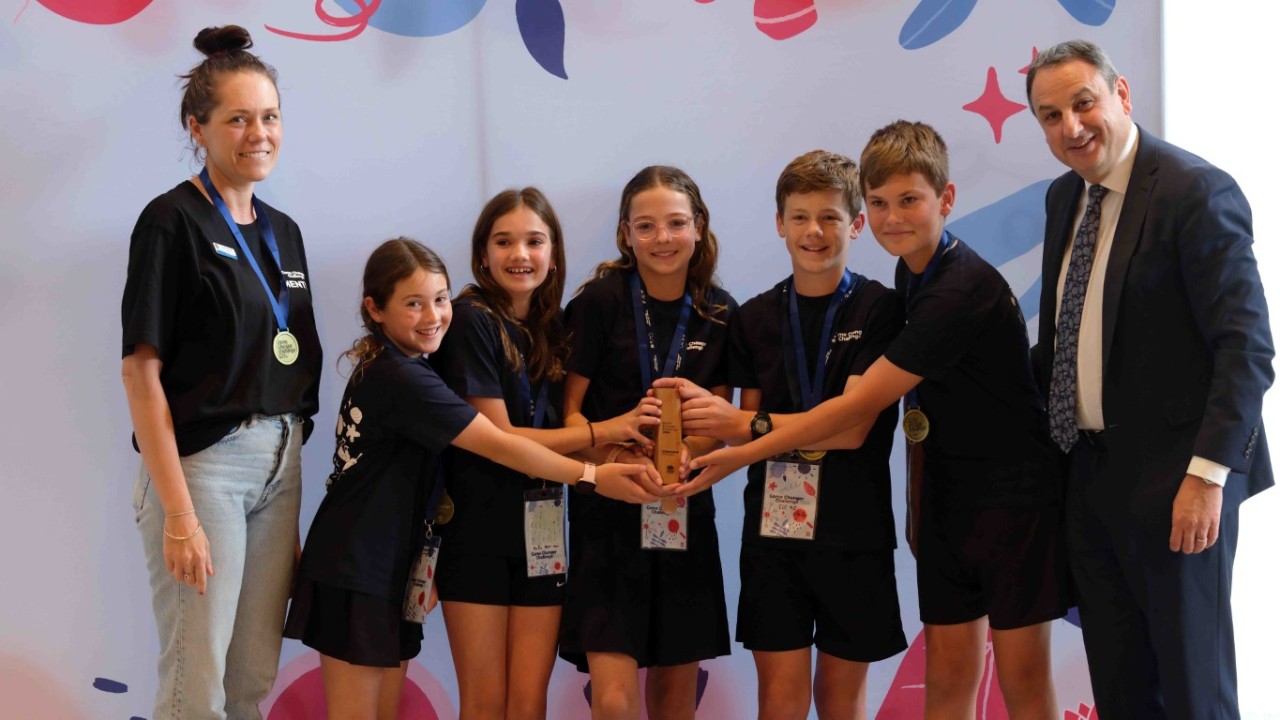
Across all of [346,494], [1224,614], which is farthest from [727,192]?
[1224,614]

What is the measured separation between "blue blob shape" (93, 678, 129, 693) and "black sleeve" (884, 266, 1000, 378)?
2550mm

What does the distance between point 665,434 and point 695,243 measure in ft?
1.93

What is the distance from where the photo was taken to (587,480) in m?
2.84

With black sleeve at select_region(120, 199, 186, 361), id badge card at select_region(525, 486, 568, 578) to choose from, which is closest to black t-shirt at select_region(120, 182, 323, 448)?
black sleeve at select_region(120, 199, 186, 361)

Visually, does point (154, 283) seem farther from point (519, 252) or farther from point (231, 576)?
point (519, 252)

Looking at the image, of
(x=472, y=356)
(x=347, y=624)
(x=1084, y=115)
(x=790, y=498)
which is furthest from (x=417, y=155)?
(x=1084, y=115)

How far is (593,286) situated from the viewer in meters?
3.07

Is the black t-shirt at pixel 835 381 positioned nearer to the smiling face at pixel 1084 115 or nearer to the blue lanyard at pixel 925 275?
the blue lanyard at pixel 925 275

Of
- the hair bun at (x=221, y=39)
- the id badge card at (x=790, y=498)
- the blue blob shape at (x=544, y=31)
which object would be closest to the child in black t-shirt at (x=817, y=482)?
the id badge card at (x=790, y=498)

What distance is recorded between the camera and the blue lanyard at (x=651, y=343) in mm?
2943

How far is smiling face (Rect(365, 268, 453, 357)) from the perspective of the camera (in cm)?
284

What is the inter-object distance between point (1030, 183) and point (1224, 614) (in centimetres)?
160

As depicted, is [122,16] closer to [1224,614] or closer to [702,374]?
[702,374]

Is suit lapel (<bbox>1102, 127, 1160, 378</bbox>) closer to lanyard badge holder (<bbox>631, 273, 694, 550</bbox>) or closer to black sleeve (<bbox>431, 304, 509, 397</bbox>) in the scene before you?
lanyard badge holder (<bbox>631, 273, 694, 550</bbox>)
